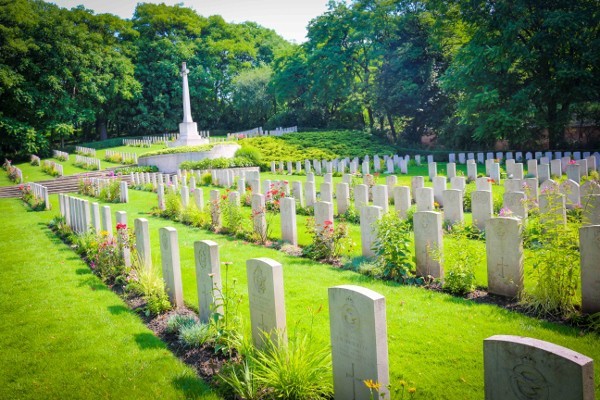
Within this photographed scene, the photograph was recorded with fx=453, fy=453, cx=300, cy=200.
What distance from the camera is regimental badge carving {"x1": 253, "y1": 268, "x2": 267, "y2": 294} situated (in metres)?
4.58

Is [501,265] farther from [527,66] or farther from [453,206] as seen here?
[527,66]

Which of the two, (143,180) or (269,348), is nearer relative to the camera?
(269,348)

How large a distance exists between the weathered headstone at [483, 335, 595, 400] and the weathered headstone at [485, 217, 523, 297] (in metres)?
3.67

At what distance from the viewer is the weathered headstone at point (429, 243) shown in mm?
6859

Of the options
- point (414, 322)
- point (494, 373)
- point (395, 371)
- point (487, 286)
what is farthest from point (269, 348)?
point (487, 286)

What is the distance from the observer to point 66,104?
4084 centimetres

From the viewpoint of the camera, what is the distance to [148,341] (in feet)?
18.4

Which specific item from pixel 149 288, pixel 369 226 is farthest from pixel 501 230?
pixel 149 288

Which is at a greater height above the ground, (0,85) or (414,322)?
(0,85)

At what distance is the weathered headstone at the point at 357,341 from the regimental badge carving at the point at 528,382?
37.5 inches

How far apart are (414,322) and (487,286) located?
1689 millimetres

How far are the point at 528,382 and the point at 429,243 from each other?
4.39 metres

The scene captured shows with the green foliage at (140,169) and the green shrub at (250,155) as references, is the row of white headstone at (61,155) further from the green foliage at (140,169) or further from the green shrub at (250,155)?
the green shrub at (250,155)

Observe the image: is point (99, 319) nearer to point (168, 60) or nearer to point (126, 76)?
point (126, 76)
